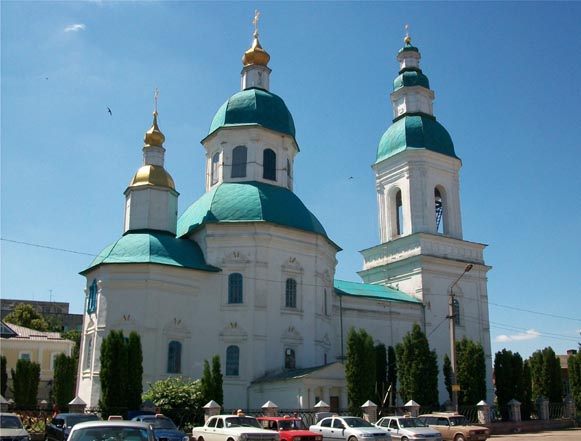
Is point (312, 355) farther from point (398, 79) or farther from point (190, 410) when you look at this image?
point (398, 79)

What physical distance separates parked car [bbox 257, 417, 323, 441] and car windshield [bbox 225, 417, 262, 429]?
2.63ft

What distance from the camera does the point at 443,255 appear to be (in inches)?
1628

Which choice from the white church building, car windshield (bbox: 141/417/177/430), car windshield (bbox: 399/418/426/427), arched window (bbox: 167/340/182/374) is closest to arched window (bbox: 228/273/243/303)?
the white church building

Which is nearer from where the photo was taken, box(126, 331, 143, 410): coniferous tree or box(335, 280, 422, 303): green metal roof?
box(126, 331, 143, 410): coniferous tree

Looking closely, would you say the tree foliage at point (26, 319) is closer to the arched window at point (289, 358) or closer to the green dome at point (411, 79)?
the arched window at point (289, 358)

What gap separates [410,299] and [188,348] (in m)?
16.1

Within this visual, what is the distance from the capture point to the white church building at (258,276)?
29.5m

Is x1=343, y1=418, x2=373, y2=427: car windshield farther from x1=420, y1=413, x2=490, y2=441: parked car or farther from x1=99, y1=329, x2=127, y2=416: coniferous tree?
x1=99, y1=329, x2=127, y2=416: coniferous tree

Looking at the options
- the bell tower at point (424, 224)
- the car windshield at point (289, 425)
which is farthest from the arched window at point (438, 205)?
the car windshield at point (289, 425)

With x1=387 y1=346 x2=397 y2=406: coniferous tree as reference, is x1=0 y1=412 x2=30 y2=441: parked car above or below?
below

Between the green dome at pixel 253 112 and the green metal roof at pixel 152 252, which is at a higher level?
the green dome at pixel 253 112

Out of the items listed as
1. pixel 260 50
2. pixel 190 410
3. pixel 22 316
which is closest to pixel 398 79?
pixel 260 50

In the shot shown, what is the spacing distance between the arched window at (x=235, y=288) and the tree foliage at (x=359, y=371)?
651 centimetres

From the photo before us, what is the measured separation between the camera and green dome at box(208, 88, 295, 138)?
119 feet
